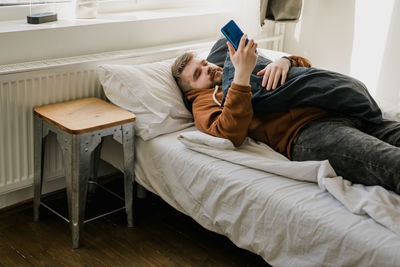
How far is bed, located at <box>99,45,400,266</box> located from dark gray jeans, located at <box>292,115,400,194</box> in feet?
0.41

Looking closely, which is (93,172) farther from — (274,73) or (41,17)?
(274,73)

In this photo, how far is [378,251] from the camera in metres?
1.39

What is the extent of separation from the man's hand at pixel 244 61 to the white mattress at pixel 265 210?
319 millimetres

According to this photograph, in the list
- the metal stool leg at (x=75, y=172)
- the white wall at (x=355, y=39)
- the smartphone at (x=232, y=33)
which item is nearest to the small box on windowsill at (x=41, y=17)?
the metal stool leg at (x=75, y=172)

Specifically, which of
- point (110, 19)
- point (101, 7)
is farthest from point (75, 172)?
point (101, 7)

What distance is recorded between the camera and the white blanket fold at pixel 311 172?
150cm

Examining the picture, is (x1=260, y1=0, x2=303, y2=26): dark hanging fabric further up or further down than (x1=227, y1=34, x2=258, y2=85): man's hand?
further up

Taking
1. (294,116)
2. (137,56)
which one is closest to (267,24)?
(137,56)

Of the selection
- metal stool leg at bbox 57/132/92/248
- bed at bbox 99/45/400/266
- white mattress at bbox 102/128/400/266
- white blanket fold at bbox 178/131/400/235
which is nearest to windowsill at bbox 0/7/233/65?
bed at bbox 99/45/400/266

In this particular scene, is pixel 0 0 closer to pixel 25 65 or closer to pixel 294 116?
pixel 25 65

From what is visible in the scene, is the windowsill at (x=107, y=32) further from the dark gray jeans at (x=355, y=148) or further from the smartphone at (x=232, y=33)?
the dark gray jeans at (x=355, y=148)

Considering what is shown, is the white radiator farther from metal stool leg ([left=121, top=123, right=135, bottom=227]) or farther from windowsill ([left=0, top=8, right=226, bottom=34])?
metal stool leg ([left=121, top=123, right=135, bottom=227])

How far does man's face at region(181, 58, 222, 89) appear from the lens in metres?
2.21

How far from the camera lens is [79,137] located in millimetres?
1833
